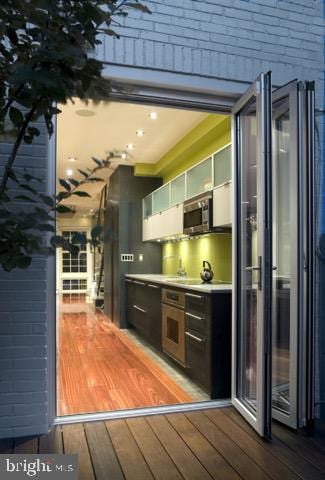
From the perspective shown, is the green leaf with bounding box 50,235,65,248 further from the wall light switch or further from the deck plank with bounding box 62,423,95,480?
the wall light switch

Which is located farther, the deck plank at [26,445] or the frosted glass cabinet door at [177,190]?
the frosted glass cabinet door at [177,190]

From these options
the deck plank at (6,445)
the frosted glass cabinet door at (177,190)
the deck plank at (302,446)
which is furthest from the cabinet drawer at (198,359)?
the frosted glass cabinet door at (177,190)

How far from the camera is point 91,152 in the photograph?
6016 mm

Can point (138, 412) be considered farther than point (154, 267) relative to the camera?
No

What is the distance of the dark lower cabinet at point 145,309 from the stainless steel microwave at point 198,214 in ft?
2.68

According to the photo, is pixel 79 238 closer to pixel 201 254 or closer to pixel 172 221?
pixel 201 254

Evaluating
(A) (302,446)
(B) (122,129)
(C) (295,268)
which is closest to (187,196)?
(B) (122,129)

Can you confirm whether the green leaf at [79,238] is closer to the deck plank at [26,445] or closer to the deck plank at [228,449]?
the deck plank at [228,449]

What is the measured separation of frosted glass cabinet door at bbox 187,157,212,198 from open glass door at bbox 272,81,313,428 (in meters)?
1.60

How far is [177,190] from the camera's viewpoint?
528 centimetres

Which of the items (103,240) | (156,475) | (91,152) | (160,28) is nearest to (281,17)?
(160,28)

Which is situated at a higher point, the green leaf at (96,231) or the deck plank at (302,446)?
the green leaf at (96,231)

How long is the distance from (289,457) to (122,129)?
13.1ft

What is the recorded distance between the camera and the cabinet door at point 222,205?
142 inches
